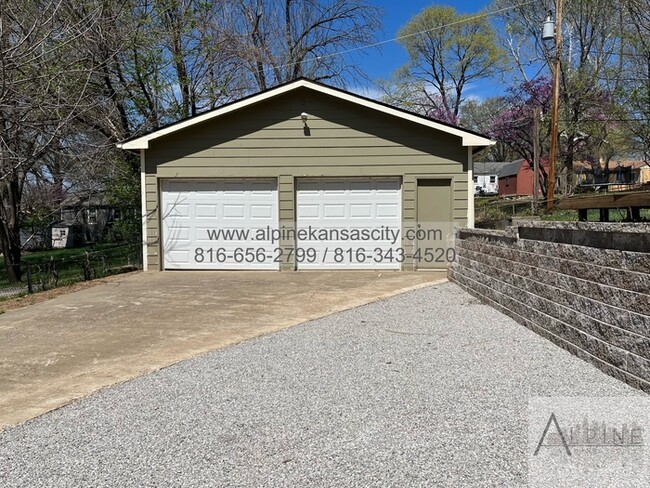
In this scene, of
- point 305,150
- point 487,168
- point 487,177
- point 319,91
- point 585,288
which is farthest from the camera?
point 487,177

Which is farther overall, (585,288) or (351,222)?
(351,222)

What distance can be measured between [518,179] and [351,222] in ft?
137

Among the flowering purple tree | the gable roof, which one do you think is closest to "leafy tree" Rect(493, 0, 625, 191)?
the flowering purple tree

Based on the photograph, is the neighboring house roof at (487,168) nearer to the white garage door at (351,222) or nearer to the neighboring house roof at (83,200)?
the neighboring house roof at (83,200)

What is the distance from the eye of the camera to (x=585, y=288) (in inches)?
172

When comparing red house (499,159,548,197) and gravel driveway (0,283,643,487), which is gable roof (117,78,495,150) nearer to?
gravel driveway (0,283,643,487)

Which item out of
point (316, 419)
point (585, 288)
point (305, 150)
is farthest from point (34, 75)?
point (585, 288)

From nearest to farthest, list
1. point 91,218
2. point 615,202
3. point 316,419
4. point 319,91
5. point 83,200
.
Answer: point 316,419 < point 615,202 < point 319,91 < point 83,200 < point 91,218

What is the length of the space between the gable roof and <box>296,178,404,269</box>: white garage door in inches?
55.7

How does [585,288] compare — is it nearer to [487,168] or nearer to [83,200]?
[83,200]

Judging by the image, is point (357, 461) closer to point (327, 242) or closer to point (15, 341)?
point (15, 341)

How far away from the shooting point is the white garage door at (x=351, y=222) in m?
11.0

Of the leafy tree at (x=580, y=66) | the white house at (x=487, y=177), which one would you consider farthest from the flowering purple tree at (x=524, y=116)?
the white house at (x=487, y=177)

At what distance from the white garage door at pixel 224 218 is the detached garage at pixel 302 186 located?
2 centimetres
